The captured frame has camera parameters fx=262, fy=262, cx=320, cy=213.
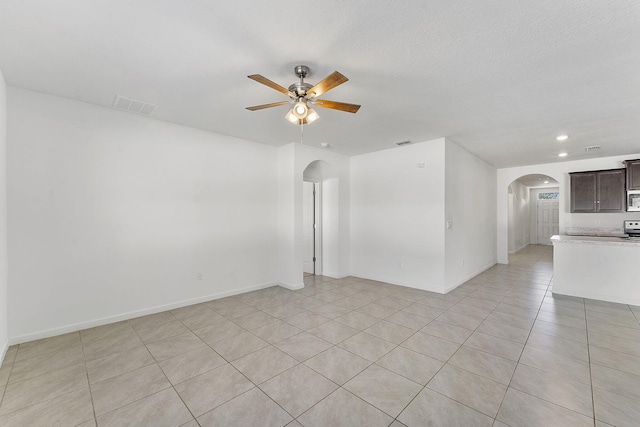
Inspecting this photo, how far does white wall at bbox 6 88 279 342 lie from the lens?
2904mm

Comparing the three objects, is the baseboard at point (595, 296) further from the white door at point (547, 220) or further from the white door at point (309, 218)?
the white door at point (547, 220)

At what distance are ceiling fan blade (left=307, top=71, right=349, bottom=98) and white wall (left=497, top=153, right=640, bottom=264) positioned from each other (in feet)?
24.0

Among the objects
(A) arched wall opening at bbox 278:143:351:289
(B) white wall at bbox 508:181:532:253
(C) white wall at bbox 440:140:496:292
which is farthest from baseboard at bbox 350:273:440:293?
(B) white wall at bbox 508:181:532:253

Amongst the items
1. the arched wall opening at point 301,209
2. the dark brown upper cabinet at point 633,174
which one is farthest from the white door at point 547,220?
the arched wall opening at point 301,209

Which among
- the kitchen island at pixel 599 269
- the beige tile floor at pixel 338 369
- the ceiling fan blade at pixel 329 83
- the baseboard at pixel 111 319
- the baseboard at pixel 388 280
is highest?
the ceiling fan blade at pixel 329 83

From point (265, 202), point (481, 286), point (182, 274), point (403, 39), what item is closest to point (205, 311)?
point (182, 274)

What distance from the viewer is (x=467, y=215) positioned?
5.58 metres

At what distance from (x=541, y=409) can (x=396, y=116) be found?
10.8ft

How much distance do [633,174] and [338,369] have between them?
7.39m

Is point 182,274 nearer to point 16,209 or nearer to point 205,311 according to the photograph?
point 205,311

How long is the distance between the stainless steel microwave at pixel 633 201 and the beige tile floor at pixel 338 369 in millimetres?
2876

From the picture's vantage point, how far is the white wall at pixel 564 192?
591 centimetres

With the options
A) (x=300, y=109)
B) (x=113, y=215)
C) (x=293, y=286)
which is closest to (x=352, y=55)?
(x=300, y=109)

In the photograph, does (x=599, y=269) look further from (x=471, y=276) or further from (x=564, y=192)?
(x=564, y=192)
